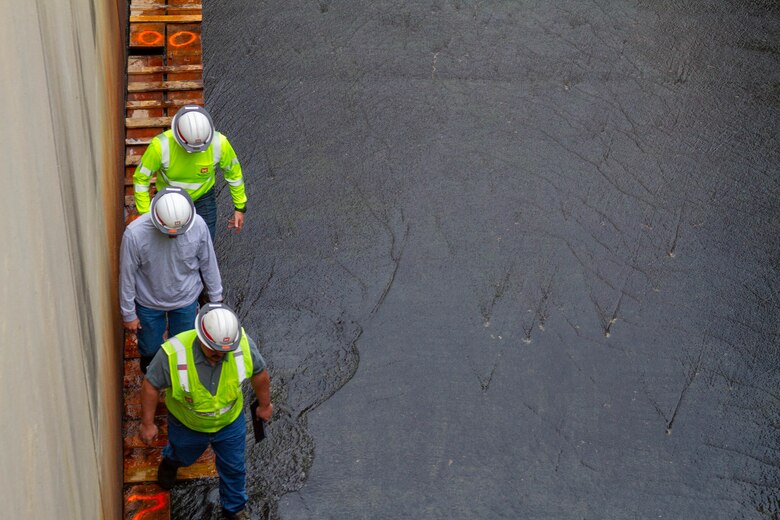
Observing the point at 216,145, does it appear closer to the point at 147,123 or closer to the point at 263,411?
the point at 147,123

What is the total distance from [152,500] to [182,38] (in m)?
4.81

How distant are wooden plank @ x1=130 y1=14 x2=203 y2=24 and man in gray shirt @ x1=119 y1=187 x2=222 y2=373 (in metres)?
3.75

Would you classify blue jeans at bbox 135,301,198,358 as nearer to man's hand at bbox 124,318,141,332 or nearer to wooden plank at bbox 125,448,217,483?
man's hand at bbox 124,318,141,332

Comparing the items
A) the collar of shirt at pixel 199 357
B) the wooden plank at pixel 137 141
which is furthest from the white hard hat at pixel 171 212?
the wooden plank at pixel 137 141

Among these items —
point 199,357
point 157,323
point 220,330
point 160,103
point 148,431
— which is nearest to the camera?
point 220,330

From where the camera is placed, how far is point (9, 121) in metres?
2.93

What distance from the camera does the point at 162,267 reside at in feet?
21.0

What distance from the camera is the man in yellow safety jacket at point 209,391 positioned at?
554cm

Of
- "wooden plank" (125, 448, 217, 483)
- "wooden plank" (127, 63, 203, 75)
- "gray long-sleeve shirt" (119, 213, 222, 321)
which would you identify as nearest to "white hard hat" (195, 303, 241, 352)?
"gray long-sleeve shirt" (119, 213, 222, 321)

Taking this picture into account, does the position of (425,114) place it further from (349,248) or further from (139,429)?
(139,429)

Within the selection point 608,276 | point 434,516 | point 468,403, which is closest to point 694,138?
point 608,276

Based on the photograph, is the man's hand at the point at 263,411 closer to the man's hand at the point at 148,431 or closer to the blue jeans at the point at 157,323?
the man's hand at the point at 148,431

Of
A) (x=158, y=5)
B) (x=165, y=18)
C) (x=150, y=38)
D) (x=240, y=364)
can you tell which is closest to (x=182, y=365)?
(x=240, y=364)

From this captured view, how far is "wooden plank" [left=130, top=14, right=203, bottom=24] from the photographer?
9570 mm
